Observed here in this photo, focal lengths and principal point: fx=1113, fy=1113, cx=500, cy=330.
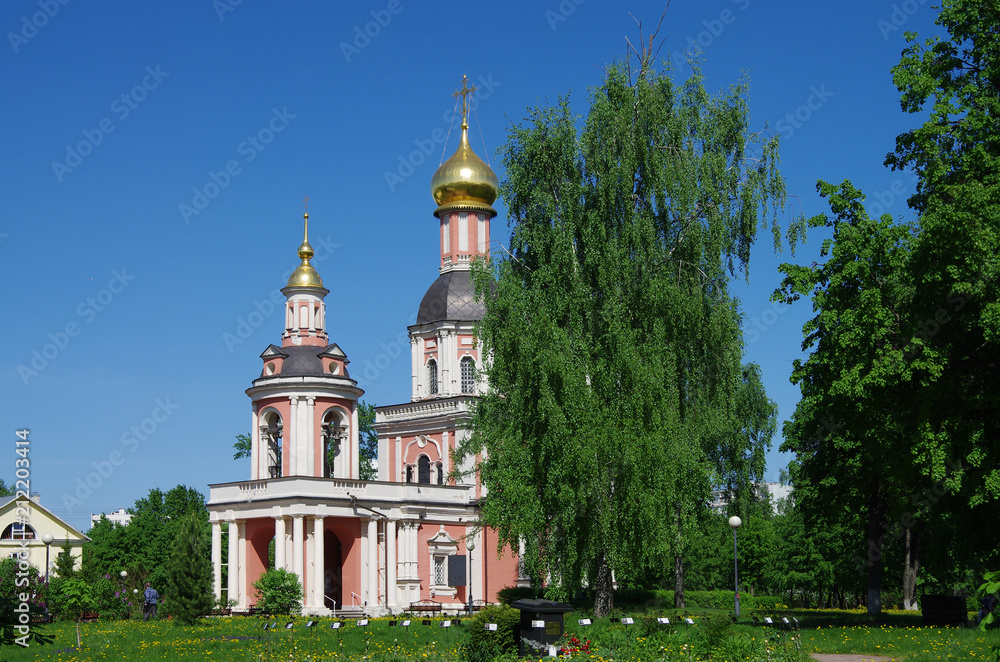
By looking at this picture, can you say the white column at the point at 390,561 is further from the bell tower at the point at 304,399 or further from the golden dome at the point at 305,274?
the golden dome at the point at 305,274

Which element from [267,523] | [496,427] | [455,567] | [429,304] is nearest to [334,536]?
[267,523]

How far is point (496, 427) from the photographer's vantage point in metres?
25.1

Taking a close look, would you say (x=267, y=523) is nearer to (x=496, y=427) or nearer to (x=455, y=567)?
(x=455, y=567)

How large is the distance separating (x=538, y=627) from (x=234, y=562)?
94.2 feet

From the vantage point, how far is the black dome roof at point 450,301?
4956 cm

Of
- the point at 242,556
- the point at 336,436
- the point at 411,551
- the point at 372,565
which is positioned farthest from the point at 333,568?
the point at 336,436

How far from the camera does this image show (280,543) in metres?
41.2

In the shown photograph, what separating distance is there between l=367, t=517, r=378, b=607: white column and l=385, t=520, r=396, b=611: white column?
1.89 ft

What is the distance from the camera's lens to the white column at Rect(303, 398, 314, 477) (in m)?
43.8

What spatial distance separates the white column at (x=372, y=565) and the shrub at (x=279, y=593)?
4.16m

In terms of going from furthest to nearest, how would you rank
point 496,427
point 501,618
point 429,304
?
1. point 429,304
2. point 496,427
3. point 501,618

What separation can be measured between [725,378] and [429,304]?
2608 centimetres

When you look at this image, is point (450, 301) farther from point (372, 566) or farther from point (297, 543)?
point (297, 543)

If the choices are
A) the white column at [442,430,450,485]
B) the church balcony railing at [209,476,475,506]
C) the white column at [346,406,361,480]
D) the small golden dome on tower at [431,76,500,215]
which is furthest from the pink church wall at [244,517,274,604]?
the small golden dome on tower at [431,76,500,215]
